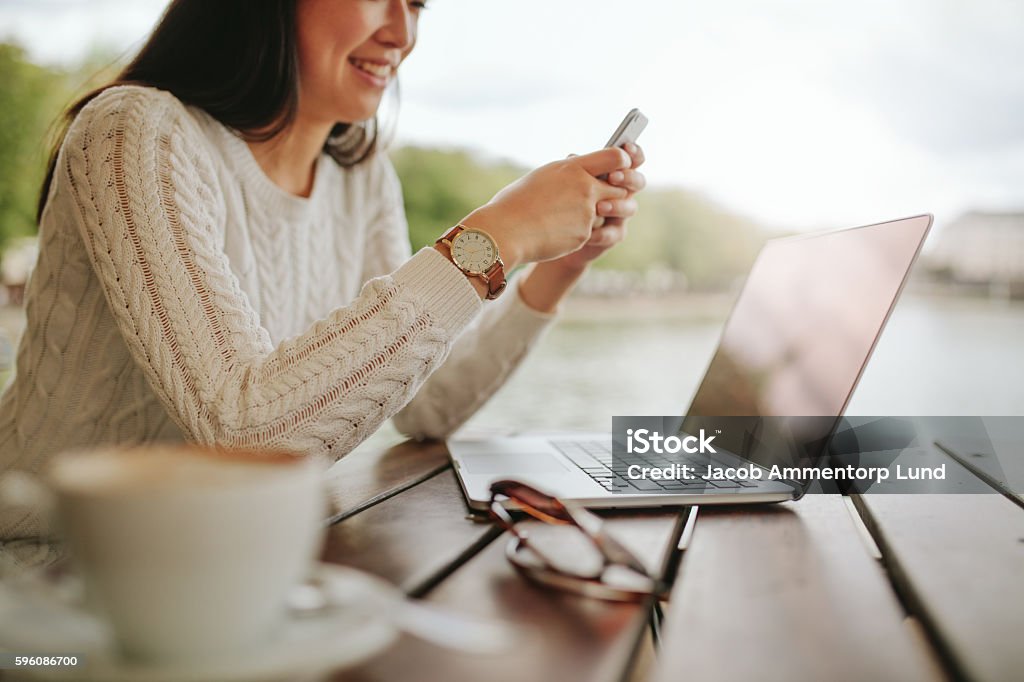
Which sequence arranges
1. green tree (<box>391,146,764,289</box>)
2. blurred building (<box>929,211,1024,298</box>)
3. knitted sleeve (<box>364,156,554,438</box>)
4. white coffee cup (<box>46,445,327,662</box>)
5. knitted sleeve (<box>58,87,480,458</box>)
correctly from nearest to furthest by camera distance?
Result: white coffee cup (<box>46,445,327,662</box>) → knitted sleeve (<box>58,87,480,458</box>) → knitted sleeve (<box>364,156,554,438</box>) → blurred building (<box>929,211,1024,298</box>) → green tree (<box>391,146,764,289</box>)

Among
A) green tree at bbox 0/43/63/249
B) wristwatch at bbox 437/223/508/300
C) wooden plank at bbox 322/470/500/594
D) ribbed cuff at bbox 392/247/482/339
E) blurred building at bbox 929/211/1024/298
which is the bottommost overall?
green tree at bbox 0/43/63/249

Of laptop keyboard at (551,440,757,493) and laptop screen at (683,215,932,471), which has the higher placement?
laptop screen at (683,215,932,471)

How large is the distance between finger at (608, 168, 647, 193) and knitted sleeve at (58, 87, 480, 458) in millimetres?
237

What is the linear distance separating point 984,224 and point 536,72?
1.02m

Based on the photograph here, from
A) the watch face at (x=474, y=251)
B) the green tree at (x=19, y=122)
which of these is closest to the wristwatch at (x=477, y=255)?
the watch face at (x=474, y=251)

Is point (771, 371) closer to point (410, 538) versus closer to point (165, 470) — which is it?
point (410, 538)

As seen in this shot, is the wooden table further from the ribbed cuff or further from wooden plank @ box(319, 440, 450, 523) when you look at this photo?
the ribbed cuff

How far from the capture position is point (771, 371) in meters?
0.88

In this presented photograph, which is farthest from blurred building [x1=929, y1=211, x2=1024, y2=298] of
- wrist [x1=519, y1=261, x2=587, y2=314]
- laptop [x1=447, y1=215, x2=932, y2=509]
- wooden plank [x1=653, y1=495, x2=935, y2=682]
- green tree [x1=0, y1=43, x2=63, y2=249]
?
green tree [x1=0, y1=43, x2=63, y2=249]

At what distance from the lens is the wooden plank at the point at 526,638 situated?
1.21ft

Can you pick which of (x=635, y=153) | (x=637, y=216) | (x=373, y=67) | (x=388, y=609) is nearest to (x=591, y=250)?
(x=635, y=153)

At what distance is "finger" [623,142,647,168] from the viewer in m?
0.87

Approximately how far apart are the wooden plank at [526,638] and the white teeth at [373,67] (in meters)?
0.73

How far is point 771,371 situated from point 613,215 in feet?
0.81
